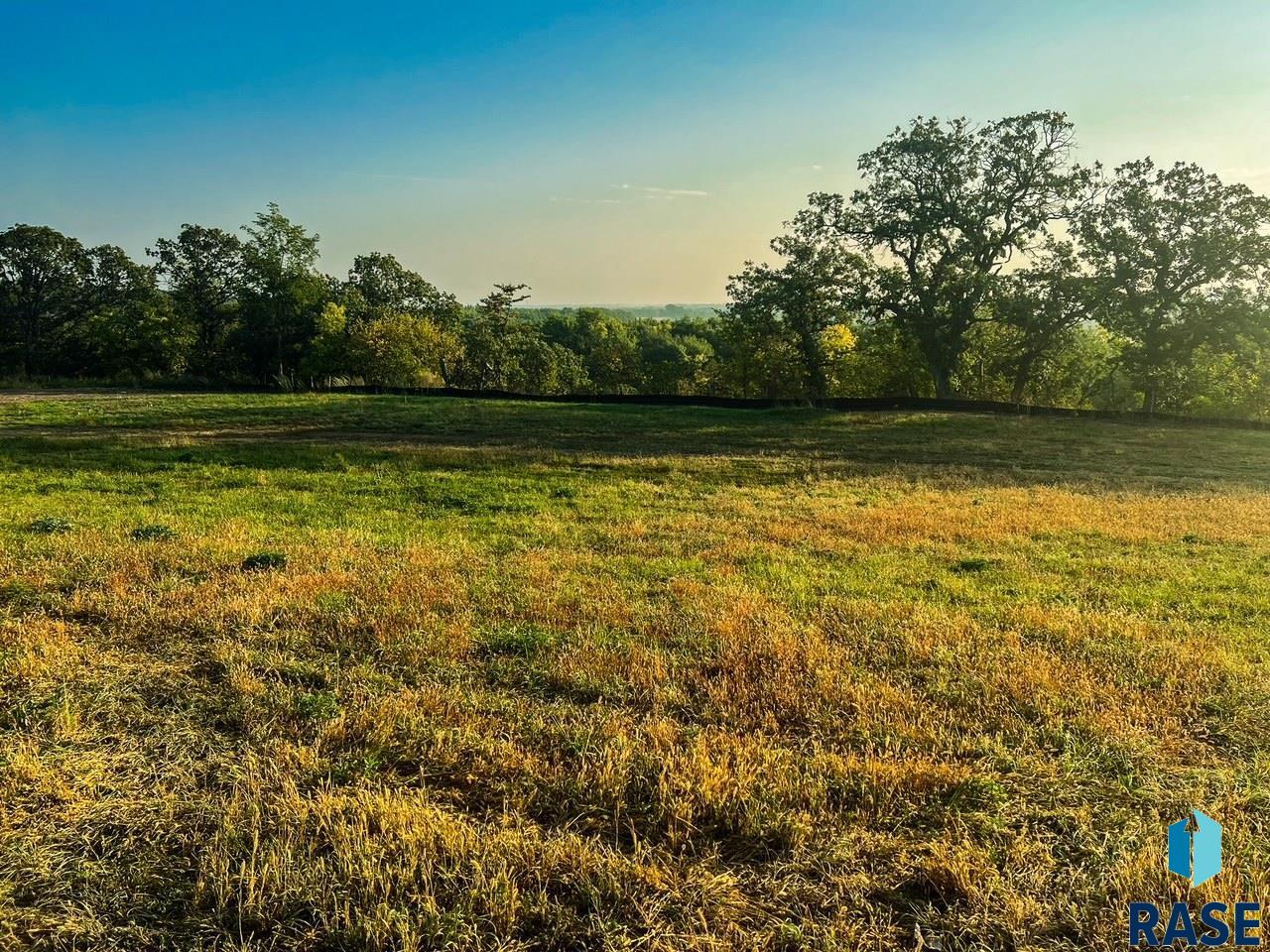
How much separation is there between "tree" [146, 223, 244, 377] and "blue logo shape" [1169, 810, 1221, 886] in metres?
69.5

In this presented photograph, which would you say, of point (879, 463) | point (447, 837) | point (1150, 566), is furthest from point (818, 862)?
point (879, 463)

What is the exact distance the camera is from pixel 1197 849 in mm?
3350

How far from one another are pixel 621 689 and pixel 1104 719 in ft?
10.9

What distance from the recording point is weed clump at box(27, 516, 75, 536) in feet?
28.2

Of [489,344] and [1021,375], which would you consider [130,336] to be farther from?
[1021,375]

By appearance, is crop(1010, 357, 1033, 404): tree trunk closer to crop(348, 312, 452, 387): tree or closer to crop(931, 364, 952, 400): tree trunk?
crop(931, 364, 952, 400): tree trunk

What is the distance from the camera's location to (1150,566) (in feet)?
27.8

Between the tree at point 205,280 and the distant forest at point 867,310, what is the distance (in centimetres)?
18

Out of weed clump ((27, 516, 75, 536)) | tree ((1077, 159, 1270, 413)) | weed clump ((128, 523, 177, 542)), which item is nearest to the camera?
weed clump ((128, 523, 177, 542))

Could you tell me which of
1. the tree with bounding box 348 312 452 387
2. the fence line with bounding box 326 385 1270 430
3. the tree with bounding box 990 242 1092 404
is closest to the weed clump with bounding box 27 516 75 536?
the fence line with bounding box 326 385 1270 430

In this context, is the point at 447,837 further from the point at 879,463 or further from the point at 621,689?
the point at 879,463

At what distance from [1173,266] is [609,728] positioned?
40708mm

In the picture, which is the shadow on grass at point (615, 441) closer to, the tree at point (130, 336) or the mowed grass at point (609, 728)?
the mowed grass at point (609, 728)

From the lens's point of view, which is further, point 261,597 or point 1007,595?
point 1007,595
